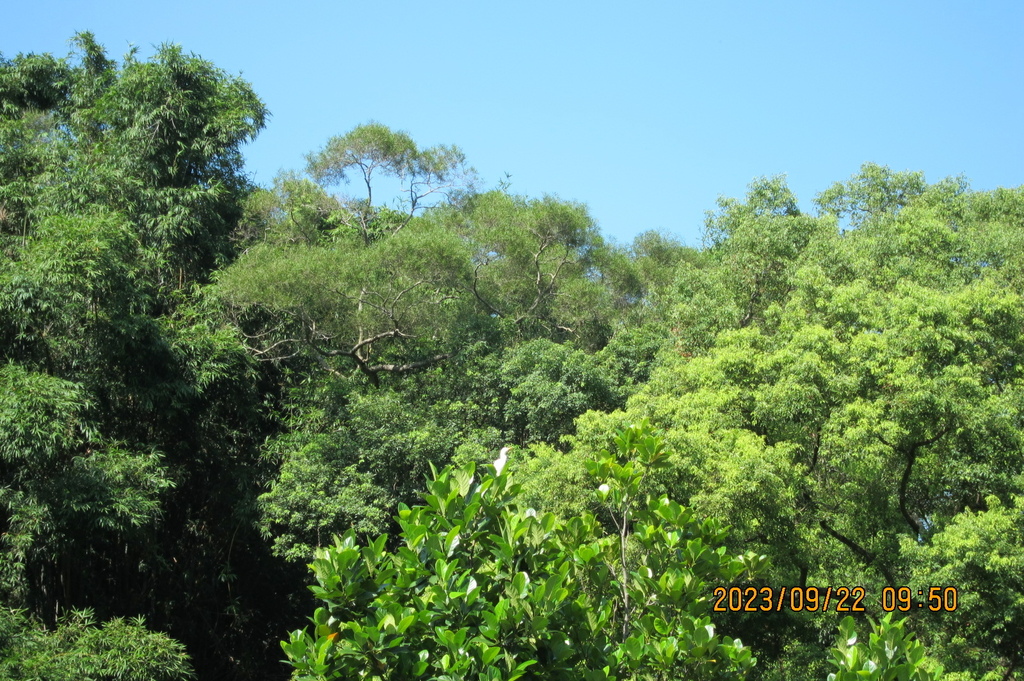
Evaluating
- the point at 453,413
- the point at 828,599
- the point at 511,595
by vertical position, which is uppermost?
the point at 453,413

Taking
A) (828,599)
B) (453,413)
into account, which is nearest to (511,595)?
(828,599)

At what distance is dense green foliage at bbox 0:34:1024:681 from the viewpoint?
438cm

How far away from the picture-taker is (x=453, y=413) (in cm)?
1202

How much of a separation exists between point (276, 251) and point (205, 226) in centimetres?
125

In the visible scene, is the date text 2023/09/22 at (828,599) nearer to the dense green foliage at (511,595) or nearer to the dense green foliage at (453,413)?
the dense green foliage at (453,413)

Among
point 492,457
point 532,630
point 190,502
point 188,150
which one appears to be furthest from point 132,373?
point 532,630

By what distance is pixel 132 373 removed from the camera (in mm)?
10555

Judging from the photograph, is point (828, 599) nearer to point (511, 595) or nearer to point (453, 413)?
point (453, 413)

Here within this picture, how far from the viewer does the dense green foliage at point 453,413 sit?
438 cm

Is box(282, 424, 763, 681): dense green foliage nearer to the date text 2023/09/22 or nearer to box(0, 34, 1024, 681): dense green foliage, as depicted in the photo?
box(0, 34, 1024, 681): dense green foliage

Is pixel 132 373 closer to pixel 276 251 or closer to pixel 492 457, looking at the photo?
pixel 276 251

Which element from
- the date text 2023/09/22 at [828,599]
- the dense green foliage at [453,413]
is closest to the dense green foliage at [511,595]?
the dense green foliage at [453,413]

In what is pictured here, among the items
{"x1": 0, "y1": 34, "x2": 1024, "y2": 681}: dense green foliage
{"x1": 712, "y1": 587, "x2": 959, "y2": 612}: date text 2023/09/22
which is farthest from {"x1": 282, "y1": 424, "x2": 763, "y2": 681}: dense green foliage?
{"x1": 712, "y1": 587, "x2": 959, "y2": 612}: date text 2023/09/22

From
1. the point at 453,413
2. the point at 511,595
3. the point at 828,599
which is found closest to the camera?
the point at 511,595
